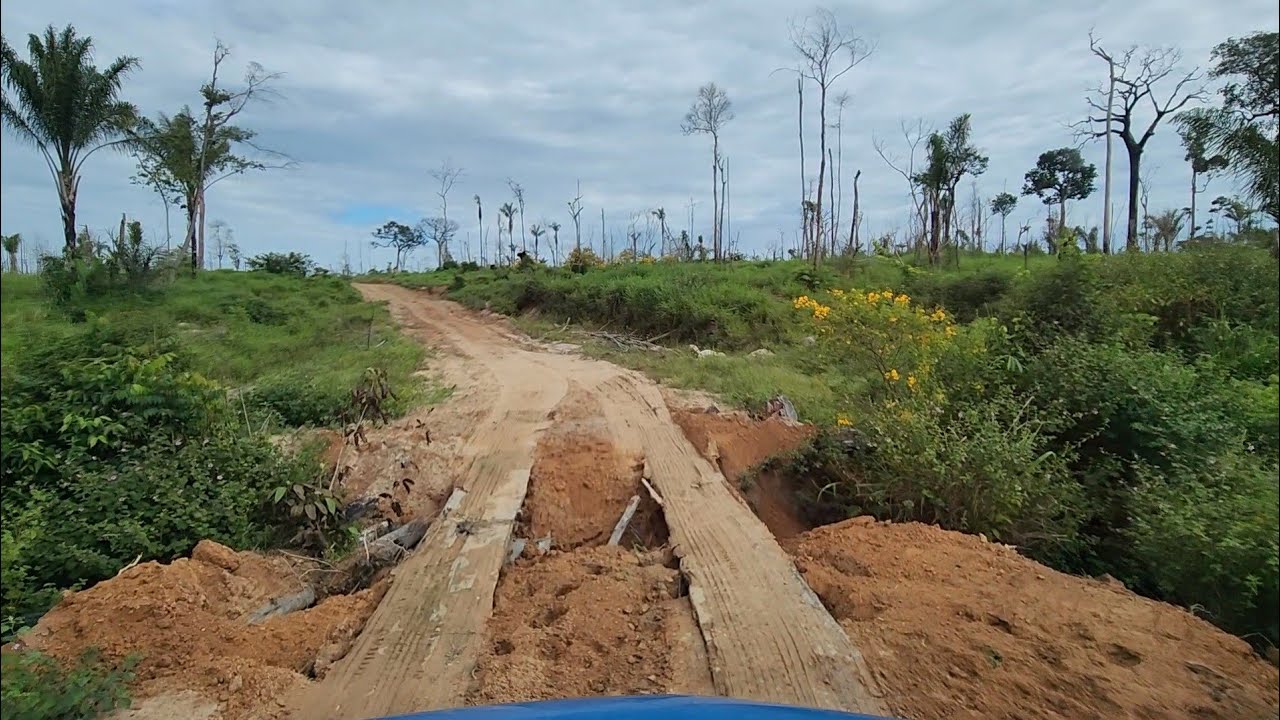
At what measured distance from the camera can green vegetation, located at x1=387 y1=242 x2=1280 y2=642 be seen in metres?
2.33

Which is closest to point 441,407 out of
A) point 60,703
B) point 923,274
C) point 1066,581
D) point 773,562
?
point 773,562

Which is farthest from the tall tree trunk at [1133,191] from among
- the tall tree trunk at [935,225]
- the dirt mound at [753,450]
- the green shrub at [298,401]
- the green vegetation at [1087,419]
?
the tall tree trunk at [935,225]

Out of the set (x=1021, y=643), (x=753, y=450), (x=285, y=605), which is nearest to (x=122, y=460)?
(x=285, y=605)

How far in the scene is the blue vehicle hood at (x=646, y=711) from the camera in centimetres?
157

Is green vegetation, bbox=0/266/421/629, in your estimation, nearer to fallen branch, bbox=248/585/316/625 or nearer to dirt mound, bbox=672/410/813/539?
fallen branch, bbox=248/585/316/625

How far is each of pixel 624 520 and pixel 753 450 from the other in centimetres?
169

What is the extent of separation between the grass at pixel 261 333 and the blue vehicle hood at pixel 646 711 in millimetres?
1289

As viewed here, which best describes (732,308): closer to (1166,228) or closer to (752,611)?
(1166,228)

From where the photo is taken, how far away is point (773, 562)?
3.78 metres

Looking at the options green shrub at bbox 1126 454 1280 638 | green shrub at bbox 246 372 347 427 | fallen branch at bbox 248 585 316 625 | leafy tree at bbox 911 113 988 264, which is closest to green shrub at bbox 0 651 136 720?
fallen branch at bbox 248 585 316 625

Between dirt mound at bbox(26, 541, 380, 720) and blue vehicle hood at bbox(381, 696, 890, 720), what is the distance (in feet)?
4.83

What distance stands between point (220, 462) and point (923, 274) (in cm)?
1369

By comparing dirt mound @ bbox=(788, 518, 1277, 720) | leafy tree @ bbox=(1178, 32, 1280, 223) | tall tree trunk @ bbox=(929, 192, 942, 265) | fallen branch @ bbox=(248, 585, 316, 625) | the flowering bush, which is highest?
tall tree trunk @ bbox=(929, 192, 942, 265)

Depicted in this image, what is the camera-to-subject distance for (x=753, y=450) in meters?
6.23
